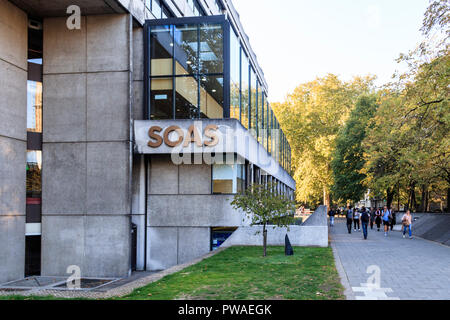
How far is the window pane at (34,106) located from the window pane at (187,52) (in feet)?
19.2

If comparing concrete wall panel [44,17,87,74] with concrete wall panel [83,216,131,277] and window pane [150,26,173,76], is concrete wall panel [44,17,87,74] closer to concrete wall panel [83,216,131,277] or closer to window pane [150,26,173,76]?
window pane [150,26,173,76]

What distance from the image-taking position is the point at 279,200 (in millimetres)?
15500

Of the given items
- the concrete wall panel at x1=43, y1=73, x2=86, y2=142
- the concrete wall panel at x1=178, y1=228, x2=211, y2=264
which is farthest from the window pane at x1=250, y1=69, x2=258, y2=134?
the concrete wall panel at x1=43, y1=73, x2=86, y2=142

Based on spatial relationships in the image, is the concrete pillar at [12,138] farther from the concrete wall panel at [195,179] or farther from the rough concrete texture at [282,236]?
the rough concrete texture at [282,236]

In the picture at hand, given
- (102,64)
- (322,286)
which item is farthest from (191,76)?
(322,286)

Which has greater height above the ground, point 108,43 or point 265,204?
point 108,43

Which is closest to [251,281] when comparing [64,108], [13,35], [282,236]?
[282,236]

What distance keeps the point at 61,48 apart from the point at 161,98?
459 centimetres

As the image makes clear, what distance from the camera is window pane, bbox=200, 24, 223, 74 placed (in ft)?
62.6

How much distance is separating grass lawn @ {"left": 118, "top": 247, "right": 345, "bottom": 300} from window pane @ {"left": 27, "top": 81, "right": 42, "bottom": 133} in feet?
30.7

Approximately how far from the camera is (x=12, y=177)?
16750mm

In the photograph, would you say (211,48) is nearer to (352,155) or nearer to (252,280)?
(252,280)

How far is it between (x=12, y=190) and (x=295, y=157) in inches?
1871

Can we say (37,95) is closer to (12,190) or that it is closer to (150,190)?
(12,190)
